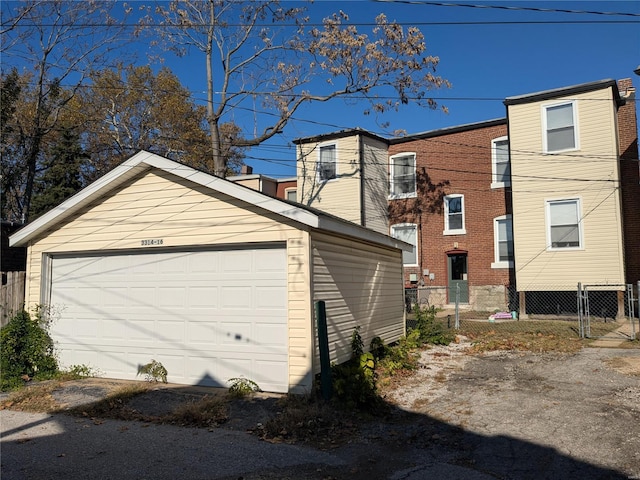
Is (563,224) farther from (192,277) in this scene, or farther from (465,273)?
(192,277)

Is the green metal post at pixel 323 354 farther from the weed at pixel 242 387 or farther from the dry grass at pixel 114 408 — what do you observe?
the dry grass at pixel 114 408

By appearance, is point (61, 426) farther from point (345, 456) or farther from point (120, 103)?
point (120, 103)

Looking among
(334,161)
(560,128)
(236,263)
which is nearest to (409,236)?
(334,161)

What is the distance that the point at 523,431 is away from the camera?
6152 mm

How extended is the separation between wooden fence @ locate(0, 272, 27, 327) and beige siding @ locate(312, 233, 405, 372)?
5.91 meters

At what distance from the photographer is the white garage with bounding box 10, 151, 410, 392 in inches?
309

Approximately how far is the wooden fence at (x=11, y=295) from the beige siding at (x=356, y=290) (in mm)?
5911

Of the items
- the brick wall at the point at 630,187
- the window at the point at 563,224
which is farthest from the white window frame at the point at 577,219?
the brick wall at the point at 630,187

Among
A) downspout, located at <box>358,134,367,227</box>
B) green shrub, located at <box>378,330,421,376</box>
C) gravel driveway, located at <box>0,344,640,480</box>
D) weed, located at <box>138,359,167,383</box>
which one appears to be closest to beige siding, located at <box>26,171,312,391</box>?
gravel driveway, located at <box>0,344,640,480</box>

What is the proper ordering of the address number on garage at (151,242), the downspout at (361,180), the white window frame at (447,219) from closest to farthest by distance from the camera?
the address number on garage at (151,242)
the white window frame at (447,219)
the downspout at (361,180)

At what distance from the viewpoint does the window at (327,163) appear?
76.5 feet

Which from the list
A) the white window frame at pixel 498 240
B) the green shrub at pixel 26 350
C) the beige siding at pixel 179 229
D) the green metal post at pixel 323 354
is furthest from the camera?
the white window frame at pixel 498 240

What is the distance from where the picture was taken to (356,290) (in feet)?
31.6

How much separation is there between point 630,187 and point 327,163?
11978mm
